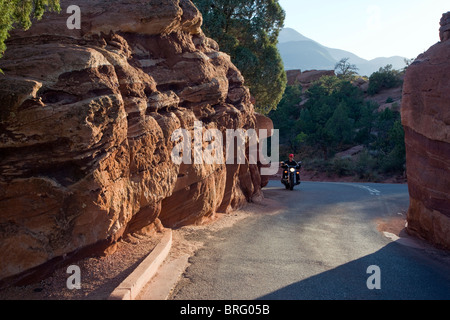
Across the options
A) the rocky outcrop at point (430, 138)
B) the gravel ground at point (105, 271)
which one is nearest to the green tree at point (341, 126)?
the rocky outcrop at point (430, 138)

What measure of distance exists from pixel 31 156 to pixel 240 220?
23.4ft

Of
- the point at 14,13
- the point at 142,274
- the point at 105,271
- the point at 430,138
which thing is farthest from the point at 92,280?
the point at 430,138

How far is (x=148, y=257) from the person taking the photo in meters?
6.66

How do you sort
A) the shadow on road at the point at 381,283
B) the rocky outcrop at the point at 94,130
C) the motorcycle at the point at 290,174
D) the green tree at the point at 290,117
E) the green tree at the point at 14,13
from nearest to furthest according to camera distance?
the green tree at the point at 14,13 < the rocky outcrop at the point at 94,130 < the shadow on road at the point at 381,283 < the motorcycle at the point at 290,174 < the green tree at the point at 290,117

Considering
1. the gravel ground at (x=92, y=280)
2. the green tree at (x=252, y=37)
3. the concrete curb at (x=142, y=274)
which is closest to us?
the concrete curb at (x=142, y=274)

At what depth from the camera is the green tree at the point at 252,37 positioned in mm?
22125

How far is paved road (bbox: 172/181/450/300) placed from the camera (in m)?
6.12

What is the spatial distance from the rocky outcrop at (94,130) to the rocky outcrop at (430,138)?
513 centimetres

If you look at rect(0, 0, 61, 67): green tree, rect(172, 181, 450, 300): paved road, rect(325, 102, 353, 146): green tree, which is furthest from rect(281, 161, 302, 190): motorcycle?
rect(325, 102, 353, 146): green tree

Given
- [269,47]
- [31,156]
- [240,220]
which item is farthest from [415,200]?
[269,47]

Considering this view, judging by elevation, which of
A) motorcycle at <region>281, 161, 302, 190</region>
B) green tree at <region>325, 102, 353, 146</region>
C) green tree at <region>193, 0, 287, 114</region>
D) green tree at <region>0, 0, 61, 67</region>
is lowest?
motorcycle at <region>281, 161, 302, 190</region>

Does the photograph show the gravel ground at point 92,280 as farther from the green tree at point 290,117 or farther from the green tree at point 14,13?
the green tree at point 290,117

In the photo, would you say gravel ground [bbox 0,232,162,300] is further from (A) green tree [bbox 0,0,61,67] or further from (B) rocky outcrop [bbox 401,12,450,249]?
(B) rocky outcrop [bbox 401,12,450,249]

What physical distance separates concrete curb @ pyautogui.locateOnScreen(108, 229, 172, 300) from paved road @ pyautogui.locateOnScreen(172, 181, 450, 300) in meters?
0.49
